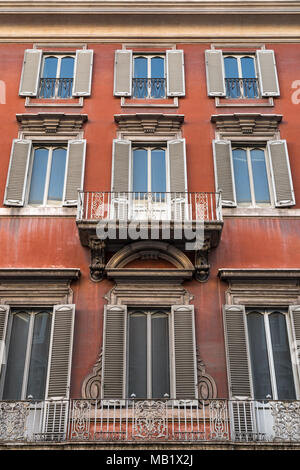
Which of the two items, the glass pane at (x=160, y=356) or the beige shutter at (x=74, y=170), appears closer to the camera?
the glass pane at (x=160, y=356)

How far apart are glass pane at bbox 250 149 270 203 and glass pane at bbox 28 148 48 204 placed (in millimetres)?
5282

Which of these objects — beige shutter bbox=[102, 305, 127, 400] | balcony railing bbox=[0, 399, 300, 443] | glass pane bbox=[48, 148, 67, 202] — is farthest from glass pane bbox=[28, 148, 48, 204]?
balcony railing bbox=[0, 399, 300, 443]

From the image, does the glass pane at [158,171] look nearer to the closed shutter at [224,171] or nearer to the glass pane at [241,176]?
the closed shutter at [224,171]

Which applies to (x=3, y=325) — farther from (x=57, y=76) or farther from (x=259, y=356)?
(x=57, y=76)

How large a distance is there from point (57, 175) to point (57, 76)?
341 centimetres

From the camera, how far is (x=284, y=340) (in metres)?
12.3

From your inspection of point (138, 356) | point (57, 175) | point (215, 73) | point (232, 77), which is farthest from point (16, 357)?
point (232, 77)

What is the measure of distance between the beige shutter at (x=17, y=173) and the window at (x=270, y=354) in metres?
6.08

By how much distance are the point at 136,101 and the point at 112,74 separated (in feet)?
3.97

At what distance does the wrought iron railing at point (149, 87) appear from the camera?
1575 cm

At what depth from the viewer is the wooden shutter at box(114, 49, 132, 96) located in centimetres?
1559

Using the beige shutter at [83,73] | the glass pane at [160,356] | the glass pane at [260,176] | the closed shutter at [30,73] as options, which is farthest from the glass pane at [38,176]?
the glass pane at [260,176]

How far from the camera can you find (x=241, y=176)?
14.5 meters

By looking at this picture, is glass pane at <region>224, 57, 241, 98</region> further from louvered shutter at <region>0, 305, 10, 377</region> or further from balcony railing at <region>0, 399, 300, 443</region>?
balcony railing at <region>0, 399, 300, 443</region>
